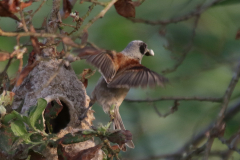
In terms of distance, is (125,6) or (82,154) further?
(125,6)

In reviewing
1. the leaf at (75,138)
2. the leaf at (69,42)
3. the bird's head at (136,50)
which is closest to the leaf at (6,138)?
the leaf at (75,138)

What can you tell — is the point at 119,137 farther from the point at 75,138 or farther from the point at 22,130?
the point at 22,130

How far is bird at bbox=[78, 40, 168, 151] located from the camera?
2.01 m

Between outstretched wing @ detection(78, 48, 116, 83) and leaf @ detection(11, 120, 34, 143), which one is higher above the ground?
leaf @ detection(11, 120, 34, 143)

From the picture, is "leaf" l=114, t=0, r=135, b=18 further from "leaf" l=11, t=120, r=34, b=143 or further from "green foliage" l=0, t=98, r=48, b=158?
"leaf" l=11, t=120, r=34, b=143

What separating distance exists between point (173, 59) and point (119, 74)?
1254mm

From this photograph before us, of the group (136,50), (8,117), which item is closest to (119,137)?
(8,117)

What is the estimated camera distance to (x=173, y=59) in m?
3.38

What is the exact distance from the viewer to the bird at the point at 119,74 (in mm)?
2008

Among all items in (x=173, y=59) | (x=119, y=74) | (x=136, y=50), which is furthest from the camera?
(x=173, y=59)

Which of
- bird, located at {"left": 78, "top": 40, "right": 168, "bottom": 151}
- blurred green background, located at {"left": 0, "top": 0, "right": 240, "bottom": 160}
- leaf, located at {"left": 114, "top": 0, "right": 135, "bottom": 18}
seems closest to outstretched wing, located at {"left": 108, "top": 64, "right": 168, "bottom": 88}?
bird, located at {"left": 78, "top": 40, "right": 168, "bottom": 151}

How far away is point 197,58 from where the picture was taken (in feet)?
12.9

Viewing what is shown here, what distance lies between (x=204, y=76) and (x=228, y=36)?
0.49 metres

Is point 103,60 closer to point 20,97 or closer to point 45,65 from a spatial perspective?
point 45,65
